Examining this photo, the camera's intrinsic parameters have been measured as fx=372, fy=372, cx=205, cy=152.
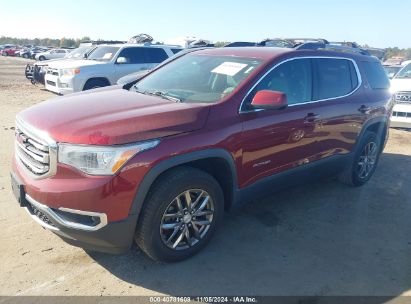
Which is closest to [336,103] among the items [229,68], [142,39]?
[229,68]

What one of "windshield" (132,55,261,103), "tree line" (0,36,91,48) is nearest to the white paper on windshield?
"windshield" (132,55,261,103)

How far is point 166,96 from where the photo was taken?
11.7 ft

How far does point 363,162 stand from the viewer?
5.20 meters

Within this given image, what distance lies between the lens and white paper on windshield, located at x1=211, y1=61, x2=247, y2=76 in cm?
368

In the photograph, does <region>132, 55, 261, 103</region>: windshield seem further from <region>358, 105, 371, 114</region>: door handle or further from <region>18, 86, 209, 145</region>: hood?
<region>358, 105, 371, 114</region>: door handle

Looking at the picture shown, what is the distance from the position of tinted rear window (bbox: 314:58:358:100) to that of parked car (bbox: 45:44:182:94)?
7141mm

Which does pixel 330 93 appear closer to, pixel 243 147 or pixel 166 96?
pixel 243 147

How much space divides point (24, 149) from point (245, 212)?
7.87 feet

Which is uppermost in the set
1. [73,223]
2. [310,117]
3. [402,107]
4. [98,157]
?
[310,117]

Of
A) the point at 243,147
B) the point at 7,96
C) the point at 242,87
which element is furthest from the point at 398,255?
the point at 7,96

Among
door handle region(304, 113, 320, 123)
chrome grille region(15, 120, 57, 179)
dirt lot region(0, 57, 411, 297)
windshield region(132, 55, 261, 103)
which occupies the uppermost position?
windshield region(132, 55, 261, 103)

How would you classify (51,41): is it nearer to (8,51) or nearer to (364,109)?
(8,51)

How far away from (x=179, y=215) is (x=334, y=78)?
262 centimetres

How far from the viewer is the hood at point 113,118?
2.69 meters
